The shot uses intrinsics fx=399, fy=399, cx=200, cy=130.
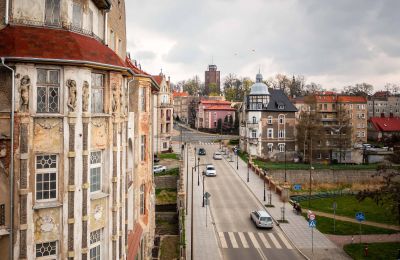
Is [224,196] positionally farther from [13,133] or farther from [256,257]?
[13,133]

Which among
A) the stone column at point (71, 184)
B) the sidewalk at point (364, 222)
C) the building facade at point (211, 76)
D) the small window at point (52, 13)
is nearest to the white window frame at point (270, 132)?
the sidewalk at point (364, 222)

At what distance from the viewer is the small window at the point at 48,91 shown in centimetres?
1176

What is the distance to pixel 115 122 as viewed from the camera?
563 inches

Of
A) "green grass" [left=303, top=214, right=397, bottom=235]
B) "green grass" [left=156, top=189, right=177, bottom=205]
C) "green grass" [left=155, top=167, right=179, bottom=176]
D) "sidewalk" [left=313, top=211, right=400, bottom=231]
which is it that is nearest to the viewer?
"green grass" [left=303, top=214, right=397, bottom=235]

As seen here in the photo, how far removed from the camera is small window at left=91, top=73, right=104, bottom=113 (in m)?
13.2

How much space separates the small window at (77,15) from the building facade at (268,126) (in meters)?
63.0

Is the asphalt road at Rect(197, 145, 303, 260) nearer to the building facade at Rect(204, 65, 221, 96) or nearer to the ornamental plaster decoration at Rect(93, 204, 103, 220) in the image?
the ornamental plaster decoration at Rect(93, 204, 103, 220)

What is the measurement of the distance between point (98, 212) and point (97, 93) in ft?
13.2

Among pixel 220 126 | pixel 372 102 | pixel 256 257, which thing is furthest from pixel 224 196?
pixel 372 102

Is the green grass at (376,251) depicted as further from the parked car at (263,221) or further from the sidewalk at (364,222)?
the parked car at (263,221)

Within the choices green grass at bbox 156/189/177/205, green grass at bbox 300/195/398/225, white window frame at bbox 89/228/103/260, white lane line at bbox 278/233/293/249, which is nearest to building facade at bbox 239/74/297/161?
green grass at bbox 300/195/398/225

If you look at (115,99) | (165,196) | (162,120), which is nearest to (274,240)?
(165,196)

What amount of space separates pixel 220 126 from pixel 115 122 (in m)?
100

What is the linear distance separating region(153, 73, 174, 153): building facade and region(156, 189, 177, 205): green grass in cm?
2168
